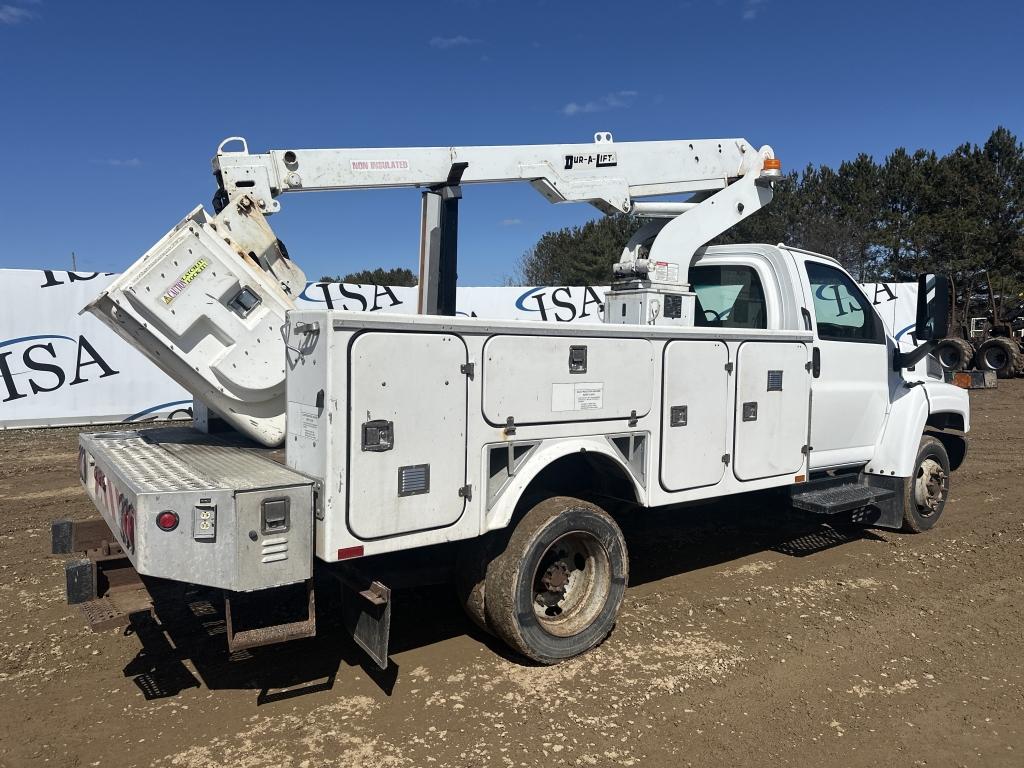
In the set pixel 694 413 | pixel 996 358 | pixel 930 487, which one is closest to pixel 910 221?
pixel 996 358

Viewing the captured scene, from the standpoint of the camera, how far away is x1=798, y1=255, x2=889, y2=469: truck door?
18.1 feet

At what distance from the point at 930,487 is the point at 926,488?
0.30ft

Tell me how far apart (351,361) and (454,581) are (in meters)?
1.52

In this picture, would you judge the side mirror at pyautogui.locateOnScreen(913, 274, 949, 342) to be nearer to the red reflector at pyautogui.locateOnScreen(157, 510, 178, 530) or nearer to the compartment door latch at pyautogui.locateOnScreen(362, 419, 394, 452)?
the compartment door latch at pyautogui.locateOnScreen(362, 419, 394, 452)

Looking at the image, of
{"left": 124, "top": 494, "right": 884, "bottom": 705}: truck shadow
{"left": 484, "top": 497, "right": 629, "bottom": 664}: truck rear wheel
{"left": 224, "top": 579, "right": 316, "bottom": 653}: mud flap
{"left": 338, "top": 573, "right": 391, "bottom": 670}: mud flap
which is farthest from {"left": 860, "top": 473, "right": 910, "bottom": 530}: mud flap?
{"left": 224, "top": 579, "right": 316, "bottom": 653}: mud flap

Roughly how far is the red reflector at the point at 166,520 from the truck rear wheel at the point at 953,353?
18.6 feet

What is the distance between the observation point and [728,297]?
5898 mm

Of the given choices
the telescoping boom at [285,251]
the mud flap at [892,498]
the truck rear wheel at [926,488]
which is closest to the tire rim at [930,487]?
the truck rear wheel at [926,488]

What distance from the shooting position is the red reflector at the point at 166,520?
2984 millimetres

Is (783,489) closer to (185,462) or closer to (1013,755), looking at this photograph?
(1013,755)

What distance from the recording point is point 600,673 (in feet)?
12.9

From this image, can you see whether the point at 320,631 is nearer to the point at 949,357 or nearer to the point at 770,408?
the point at 770,408

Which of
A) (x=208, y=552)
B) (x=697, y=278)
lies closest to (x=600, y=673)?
(x=208, y=552)

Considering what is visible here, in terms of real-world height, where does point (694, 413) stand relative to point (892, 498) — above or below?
above
